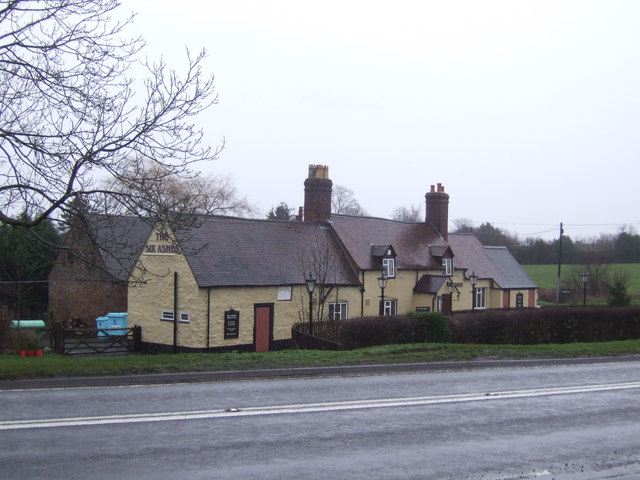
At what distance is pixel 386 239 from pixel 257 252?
11168 millimetres

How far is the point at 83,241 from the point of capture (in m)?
15.3

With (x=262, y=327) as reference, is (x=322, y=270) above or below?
above

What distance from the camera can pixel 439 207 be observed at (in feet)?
151

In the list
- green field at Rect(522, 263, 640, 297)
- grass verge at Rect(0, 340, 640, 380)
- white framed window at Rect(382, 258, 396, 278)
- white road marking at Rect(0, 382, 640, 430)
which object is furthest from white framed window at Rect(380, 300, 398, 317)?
green field at Rect(522, 263, 640, 297)

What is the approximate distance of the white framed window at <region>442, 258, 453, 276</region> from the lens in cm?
4215

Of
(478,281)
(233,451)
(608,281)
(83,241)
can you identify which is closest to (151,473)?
(233,451)

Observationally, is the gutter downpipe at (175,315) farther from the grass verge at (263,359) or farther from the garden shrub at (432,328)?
the grass verge at (263,359)

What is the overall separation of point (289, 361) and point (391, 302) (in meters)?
23.0

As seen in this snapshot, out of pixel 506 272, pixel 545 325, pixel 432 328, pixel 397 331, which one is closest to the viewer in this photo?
pixel 432 328

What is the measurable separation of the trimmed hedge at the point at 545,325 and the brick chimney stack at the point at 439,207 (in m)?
16.3

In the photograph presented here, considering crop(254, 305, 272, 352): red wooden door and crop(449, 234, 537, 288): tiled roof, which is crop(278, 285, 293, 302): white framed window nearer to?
crop(254, 305, 272, 352): red wooden door

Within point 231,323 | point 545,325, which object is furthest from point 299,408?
point 545,325

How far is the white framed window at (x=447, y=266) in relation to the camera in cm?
4215

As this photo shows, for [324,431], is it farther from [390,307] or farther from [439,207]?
[439,207]
